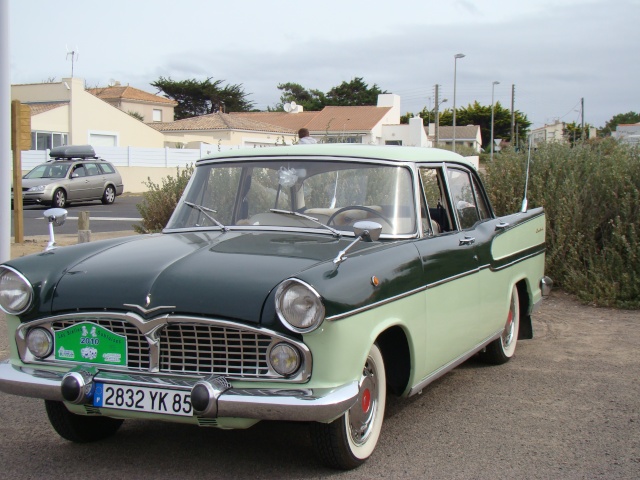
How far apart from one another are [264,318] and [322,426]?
62 cm

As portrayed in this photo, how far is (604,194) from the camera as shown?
10094 mm

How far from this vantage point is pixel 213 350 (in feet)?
12.5

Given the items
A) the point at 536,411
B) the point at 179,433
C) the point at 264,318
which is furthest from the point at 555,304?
the point at 264,318

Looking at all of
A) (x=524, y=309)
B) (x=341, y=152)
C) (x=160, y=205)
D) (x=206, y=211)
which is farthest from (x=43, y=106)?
(x=341, y=152)

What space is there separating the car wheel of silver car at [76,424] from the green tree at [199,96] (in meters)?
72.5

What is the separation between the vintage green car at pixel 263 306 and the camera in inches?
147

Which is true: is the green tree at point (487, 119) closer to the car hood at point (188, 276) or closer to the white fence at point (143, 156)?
the white fence at point (143, 156)

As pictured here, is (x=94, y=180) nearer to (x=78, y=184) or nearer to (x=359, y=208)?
(x=78, y=184)

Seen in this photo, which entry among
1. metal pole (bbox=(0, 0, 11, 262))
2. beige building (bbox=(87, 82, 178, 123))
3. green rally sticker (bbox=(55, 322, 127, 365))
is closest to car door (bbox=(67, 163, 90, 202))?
metal pole (bbox=(0, 0, 11, 262))

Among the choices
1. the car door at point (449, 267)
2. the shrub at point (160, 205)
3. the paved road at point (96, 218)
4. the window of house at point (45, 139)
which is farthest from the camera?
the window of house at point (45, 139)

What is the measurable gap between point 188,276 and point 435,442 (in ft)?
5.51

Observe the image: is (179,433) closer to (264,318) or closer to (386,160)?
(264,318)

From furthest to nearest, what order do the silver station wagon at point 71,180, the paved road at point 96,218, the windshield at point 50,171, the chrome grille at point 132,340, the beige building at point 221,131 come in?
the beige building at point 221,131 < the windshield at point 50,171 < the silver station wagon at point 71,180 < the paved road at point 96,218 < the chrome grille at point 132,340

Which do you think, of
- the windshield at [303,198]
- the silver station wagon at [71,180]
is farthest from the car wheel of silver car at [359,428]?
the silver station wagon at [71,180]
